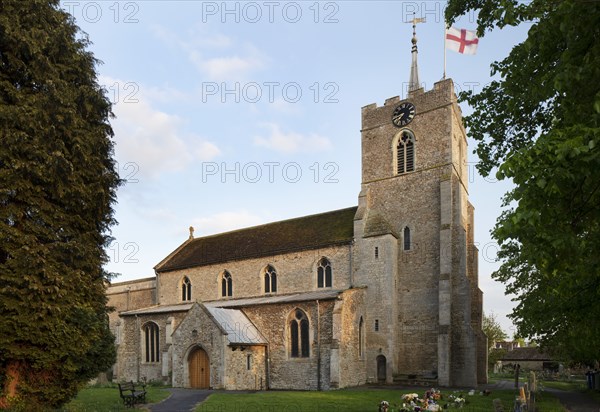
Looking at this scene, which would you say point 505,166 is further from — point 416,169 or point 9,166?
point 416,169

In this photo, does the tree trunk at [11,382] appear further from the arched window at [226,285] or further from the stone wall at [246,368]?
the arched window at [226,285]

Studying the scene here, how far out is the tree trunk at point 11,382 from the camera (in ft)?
44.9

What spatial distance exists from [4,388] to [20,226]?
15.4 feet

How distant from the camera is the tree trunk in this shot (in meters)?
13.7

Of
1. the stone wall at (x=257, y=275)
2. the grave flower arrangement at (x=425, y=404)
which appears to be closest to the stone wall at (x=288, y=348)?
the stone wall at (x=257, y=275)

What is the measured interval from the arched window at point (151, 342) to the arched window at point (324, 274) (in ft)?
40.6

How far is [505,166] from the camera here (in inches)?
255

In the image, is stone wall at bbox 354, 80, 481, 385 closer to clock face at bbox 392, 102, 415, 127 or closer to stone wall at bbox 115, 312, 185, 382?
clock face at bbox 392, 102, 415, 127

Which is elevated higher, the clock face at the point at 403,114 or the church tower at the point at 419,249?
the clock face at the point at 403,114

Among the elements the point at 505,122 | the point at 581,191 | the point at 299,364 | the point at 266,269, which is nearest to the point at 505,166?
the point at 581,191

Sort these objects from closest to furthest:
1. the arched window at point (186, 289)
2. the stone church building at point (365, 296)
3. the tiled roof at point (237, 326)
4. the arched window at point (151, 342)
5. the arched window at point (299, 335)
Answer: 1. the stone church building at point (365, 296)
2. the tiled roof at point (237, 326)
3. the arched window at point (299, 335)
4. the arched window at point (151, 342)
5. the arched window at point (186, 289)

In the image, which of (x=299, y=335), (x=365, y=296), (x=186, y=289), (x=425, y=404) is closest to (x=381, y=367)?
(x=365, y=296)

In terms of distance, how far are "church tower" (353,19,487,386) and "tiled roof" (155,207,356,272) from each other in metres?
2.06

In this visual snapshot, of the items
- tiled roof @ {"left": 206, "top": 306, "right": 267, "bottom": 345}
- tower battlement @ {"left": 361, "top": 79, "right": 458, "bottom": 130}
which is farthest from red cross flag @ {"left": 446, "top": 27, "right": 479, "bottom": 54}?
tiled roof @ {"left": 206, "top": 306, "right": 267, "bottom": 345}
